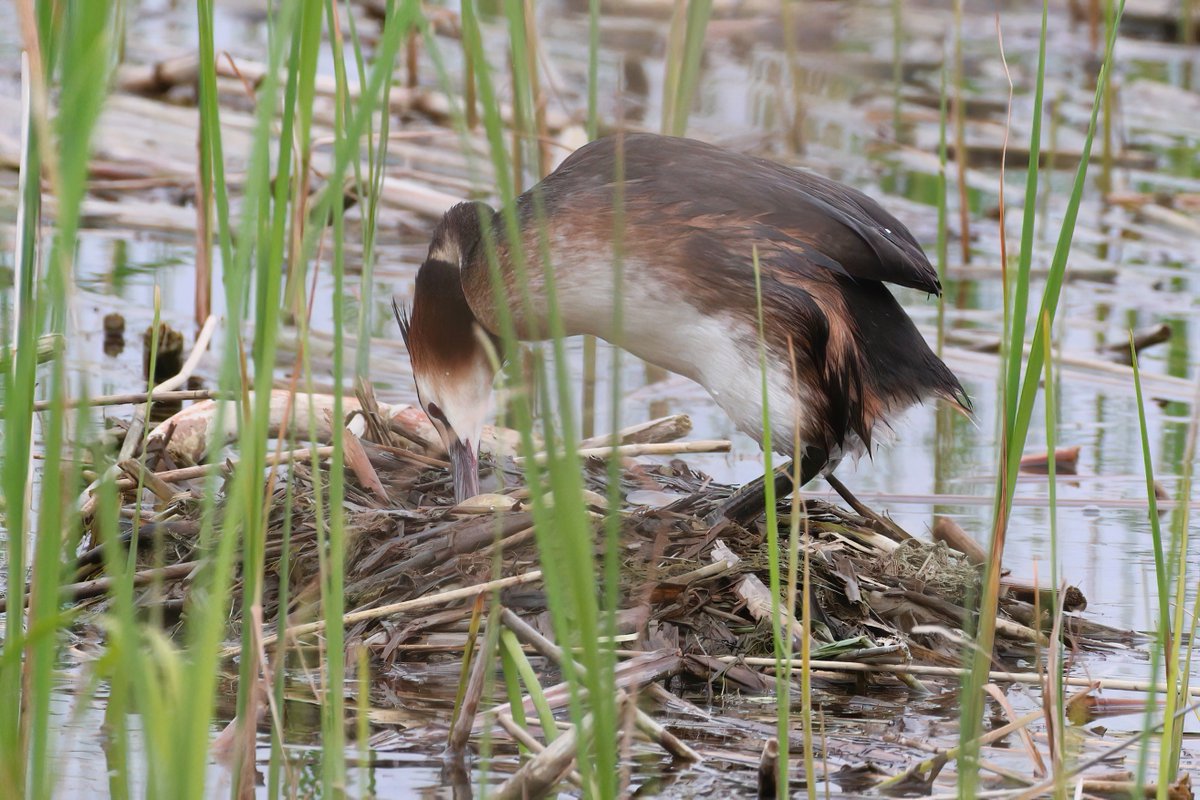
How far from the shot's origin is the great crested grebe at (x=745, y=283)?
12.6ft

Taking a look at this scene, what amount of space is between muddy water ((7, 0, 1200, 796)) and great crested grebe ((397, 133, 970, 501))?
254mm

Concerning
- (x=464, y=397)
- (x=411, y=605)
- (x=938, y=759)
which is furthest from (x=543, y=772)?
(x=464, y=397)

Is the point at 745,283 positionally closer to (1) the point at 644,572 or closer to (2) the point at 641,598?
(1) the point at 644,572

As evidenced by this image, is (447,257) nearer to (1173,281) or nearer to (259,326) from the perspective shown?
(259,326)

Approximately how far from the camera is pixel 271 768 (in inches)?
86.3

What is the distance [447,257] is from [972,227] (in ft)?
12.6

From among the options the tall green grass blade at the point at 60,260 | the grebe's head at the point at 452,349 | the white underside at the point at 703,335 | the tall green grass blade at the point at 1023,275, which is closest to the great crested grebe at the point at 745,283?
the white underside at the point at 703,335

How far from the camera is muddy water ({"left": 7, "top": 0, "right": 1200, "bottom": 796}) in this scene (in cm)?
398

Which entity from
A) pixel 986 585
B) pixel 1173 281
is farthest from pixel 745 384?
pixel 1173 281

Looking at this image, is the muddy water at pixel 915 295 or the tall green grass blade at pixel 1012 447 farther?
the muddy water at pixel 915 295

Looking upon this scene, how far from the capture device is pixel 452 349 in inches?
177

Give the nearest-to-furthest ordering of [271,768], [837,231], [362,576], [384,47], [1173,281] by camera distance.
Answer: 1. [384,47]
2. [271,768]
3. [362,576]
4. [837,231]
5. [1173,281]

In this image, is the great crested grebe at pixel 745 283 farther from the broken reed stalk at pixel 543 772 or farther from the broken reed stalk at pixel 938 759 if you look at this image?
the broken reed stalk at pixel 543 772

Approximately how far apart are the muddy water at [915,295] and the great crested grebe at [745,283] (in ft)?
0.83
